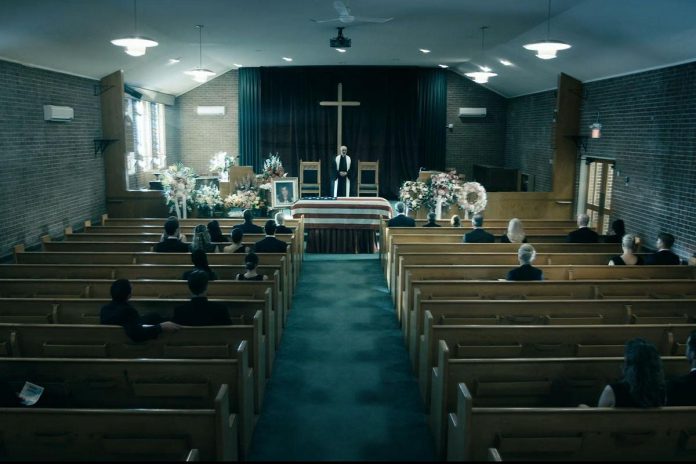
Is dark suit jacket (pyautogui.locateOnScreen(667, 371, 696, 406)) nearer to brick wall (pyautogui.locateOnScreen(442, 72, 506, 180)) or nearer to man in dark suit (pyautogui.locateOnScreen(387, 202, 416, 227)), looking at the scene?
man in dark suit (pyautogui.locateOnScreen(387, 202, 416, 227))

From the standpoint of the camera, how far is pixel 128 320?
4.14m

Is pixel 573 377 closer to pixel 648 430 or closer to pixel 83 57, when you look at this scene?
pixel 648 430

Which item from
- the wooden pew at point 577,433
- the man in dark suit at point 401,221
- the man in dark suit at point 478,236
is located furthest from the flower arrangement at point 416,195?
the wooden pew at point 577,433

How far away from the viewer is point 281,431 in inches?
165

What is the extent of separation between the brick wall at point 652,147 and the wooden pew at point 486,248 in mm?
1376

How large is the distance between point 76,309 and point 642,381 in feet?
13.9

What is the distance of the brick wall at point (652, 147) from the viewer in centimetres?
789

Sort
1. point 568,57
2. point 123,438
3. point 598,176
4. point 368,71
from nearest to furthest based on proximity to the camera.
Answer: point 123,438, point 568,57, point 598,176, point 368,71

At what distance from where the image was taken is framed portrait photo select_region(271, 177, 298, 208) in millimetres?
11781

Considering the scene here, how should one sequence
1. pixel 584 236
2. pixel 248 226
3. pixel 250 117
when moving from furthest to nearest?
pixel 250 117 → pixel 248 226 → pixel 584 236

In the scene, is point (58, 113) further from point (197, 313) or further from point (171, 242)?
point (197, 313)

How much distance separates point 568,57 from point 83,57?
817 centimetres

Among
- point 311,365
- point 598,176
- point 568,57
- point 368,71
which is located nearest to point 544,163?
point 598,176

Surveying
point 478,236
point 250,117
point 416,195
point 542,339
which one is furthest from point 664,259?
point 250,117
